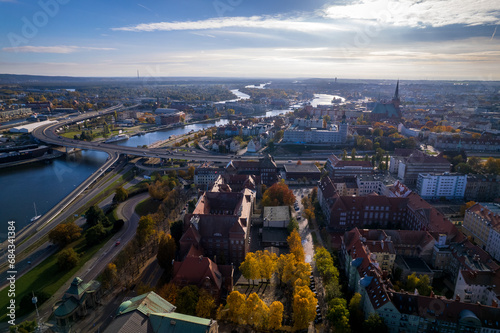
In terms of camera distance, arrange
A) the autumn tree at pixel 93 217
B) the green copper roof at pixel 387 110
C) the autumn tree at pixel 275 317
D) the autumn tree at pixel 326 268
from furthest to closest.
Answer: the green copper roof at pixel 387 110, the autumn tree at pixel 93 217, the autumn tree at pixel 326 268, the autumn tree at pixel 275 317

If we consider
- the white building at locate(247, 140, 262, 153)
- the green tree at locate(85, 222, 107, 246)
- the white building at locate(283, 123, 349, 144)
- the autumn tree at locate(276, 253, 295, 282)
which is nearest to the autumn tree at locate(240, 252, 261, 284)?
the autumn tree at locate(276, 253, 295, 282)

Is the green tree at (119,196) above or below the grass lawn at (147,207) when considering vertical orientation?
above

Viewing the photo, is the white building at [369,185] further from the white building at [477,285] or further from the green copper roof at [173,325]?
the green copper roof at [173,325]

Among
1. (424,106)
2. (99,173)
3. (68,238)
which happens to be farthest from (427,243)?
(424,106)

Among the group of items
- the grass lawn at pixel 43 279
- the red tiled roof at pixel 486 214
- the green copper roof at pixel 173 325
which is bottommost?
the grass lawn at pixel 43 279

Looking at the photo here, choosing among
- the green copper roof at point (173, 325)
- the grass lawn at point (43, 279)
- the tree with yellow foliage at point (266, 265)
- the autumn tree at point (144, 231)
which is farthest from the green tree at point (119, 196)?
the green copper roof at point (173, 325)

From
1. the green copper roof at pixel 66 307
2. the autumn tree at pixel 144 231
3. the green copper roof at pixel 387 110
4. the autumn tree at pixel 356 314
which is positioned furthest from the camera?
the green copper roof at pixel 387 110

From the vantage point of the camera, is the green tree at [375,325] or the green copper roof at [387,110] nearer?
the green tree at [375,325]

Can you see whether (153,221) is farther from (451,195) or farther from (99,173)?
(451,195)
